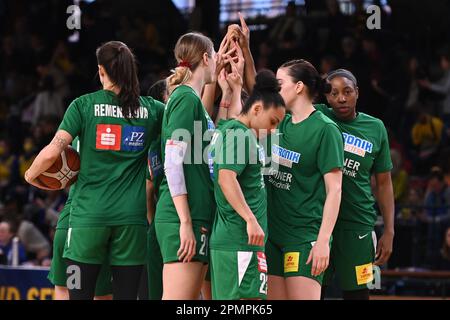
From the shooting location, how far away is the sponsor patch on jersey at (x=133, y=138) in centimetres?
599

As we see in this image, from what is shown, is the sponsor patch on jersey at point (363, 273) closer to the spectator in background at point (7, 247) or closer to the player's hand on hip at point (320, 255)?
the player's hand on hip at point (320, 255)

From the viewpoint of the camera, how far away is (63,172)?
6020mm

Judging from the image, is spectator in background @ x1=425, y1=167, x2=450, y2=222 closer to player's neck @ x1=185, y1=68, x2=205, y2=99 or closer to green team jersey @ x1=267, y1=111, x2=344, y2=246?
green team jersey @ x1=267, y1=111, x2=344, y2=246

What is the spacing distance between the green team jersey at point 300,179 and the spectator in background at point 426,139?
7.38m

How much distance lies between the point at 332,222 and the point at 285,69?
103cm

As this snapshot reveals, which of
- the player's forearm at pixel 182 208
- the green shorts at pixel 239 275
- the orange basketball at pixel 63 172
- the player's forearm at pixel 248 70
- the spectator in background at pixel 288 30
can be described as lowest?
the green shorts at pixel 239 275

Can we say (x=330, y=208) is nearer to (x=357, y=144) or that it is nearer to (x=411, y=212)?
(x=357, y=144)

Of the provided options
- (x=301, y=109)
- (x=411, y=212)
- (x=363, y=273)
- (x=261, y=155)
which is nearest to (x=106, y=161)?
(x=261, y=155)

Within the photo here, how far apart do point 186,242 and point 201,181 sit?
1.39 feet

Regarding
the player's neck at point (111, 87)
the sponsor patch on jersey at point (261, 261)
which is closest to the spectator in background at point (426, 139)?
the player's neck at point (111, 87)

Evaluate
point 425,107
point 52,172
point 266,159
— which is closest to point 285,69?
point 266,159

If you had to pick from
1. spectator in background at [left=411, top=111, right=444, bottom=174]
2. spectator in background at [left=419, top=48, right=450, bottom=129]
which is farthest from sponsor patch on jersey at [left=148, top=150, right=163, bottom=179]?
spectator in background at [left=419, top=48, right=450, bottom=129]

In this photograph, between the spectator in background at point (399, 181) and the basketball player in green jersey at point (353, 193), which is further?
the spectator in background at point (399, 181)
